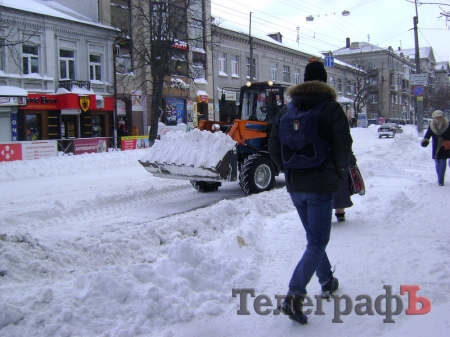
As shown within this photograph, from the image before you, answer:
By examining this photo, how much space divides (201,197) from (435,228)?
5654 millimetres

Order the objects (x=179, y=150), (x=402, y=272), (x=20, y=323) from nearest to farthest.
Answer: (x=20, y=323) < (x=402, y=272) < (x=179, y=150)

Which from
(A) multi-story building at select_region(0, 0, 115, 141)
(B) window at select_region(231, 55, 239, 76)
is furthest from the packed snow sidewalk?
(B) window at select_region(231, 55, 239, 76)

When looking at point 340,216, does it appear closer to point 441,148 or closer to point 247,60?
point 441,148

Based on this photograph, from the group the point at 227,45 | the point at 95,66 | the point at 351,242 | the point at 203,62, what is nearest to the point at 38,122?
the point at 95,66

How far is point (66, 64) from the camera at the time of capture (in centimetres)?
2808

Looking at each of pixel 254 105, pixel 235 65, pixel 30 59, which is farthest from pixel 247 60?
pixel 254 105

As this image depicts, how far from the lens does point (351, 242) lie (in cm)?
585

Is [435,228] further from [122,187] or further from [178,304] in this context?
[122,187]

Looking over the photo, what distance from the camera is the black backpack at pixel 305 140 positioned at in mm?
3539

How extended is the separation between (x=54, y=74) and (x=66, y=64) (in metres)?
1.31

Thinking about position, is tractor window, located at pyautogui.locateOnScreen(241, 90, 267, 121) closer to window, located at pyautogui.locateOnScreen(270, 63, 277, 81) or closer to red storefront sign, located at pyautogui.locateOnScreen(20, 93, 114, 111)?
red storefront sign, located at pyautogui.locateOnScreen(20, 93, 114, 111)

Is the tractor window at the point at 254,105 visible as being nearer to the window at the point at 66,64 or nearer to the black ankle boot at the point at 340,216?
the black ankle boot at the point at 340,216

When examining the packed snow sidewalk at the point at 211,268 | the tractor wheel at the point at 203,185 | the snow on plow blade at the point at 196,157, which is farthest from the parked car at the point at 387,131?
the snow on plow blade at the point at 196,157

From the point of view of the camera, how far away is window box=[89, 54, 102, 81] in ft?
97.1
